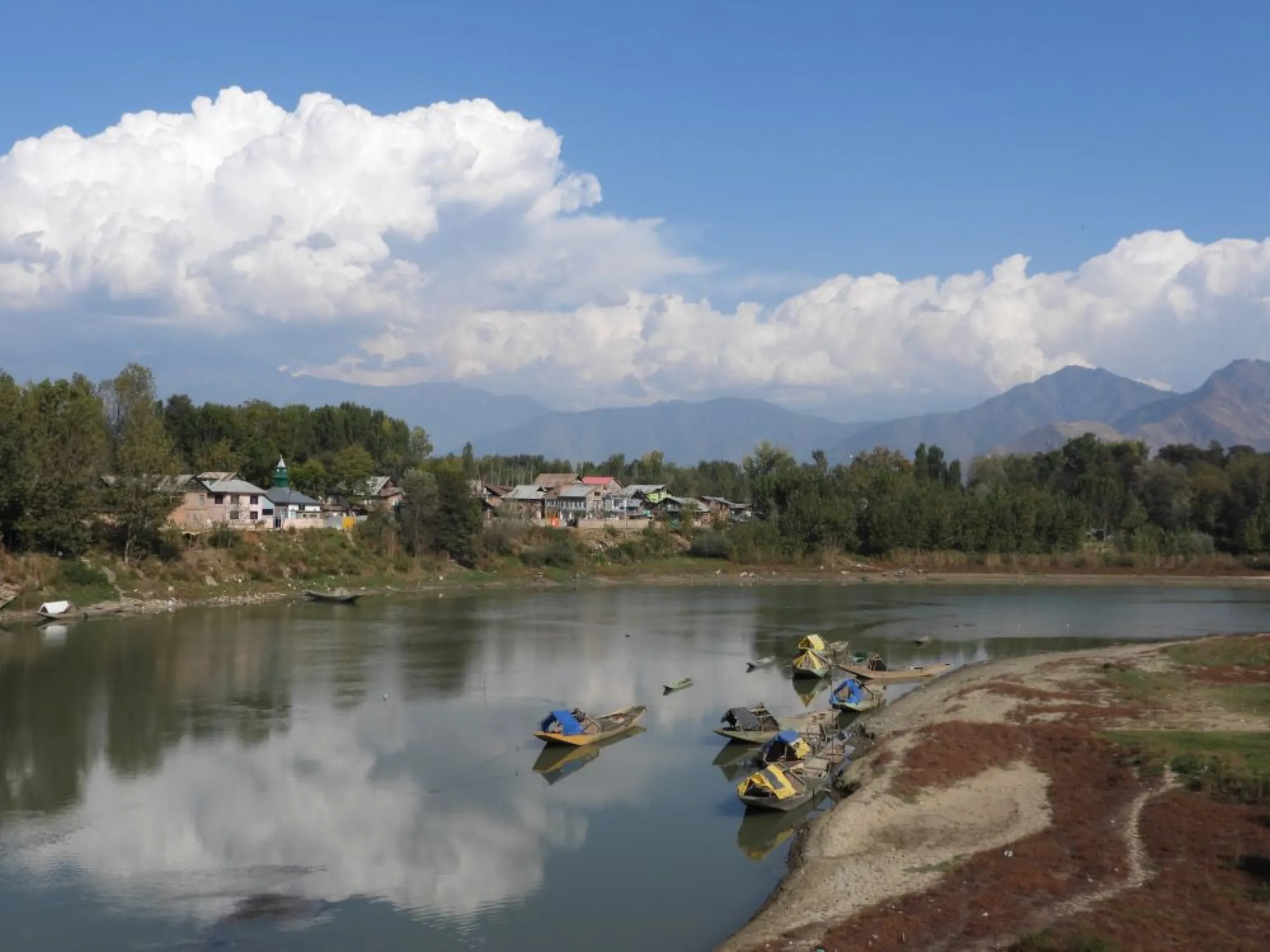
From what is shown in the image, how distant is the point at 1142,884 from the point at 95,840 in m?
21.1

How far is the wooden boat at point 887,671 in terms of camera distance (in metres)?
45.1

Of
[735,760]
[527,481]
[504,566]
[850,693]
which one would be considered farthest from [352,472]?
[735,760]

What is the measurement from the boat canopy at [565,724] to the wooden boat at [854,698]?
32.5 feet

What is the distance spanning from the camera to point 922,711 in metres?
36.5

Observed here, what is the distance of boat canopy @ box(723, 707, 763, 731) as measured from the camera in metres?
33.7

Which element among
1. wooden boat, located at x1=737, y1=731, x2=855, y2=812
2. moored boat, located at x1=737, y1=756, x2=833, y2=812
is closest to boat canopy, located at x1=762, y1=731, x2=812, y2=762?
wooden boat, located at x1=737, y1=731, x2=855, y2=812

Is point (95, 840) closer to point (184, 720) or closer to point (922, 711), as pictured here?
point (184, 720)

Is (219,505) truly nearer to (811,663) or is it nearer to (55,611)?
(55,611)

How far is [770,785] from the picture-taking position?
26172mm

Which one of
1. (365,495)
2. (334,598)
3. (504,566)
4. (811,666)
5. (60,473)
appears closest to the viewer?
(811,666)

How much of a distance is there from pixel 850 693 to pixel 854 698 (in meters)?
0.25

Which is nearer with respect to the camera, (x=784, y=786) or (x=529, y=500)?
(x=784, y=786)

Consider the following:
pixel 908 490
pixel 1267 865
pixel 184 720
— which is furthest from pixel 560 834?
pixel 908 490

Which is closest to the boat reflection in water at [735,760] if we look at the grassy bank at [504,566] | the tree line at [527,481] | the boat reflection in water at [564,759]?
the boat reflection in water at [564,759]
